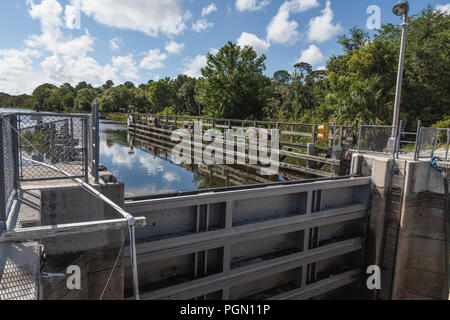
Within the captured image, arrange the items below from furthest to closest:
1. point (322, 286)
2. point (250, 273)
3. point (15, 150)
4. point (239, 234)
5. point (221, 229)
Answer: point (322, 286) → point (250, 273) → point (239, 234) → point (221, 229) → point (15, 150)

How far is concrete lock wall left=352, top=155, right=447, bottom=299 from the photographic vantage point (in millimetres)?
7547

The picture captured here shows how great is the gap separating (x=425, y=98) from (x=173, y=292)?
23.6 meters

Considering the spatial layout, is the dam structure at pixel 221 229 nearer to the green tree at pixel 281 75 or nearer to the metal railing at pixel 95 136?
the metal railing at pixel 95 136

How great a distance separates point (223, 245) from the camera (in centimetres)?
605

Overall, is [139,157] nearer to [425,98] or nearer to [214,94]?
[214,94]

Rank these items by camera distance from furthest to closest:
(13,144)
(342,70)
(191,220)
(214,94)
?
(214,94) → (342,70) → (191,220) → (13,144)

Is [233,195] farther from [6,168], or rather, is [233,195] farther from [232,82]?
[232,82]

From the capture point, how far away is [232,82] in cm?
3241

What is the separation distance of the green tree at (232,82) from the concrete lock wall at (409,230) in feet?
84.3

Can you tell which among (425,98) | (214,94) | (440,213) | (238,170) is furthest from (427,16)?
(440,213)

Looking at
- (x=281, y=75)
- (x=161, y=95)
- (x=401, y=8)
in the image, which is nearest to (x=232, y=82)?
(x=401, y=8)

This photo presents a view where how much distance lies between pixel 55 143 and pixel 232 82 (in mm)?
28821

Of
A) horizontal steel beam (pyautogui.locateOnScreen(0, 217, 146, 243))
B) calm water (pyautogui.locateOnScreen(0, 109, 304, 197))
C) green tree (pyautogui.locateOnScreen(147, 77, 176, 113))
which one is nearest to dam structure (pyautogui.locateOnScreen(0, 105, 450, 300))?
horizontal steel beam (pyautogui.locateOnScreen(0, 217, 146, 243))

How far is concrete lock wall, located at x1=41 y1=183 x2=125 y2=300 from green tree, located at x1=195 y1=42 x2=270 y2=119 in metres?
29.4
